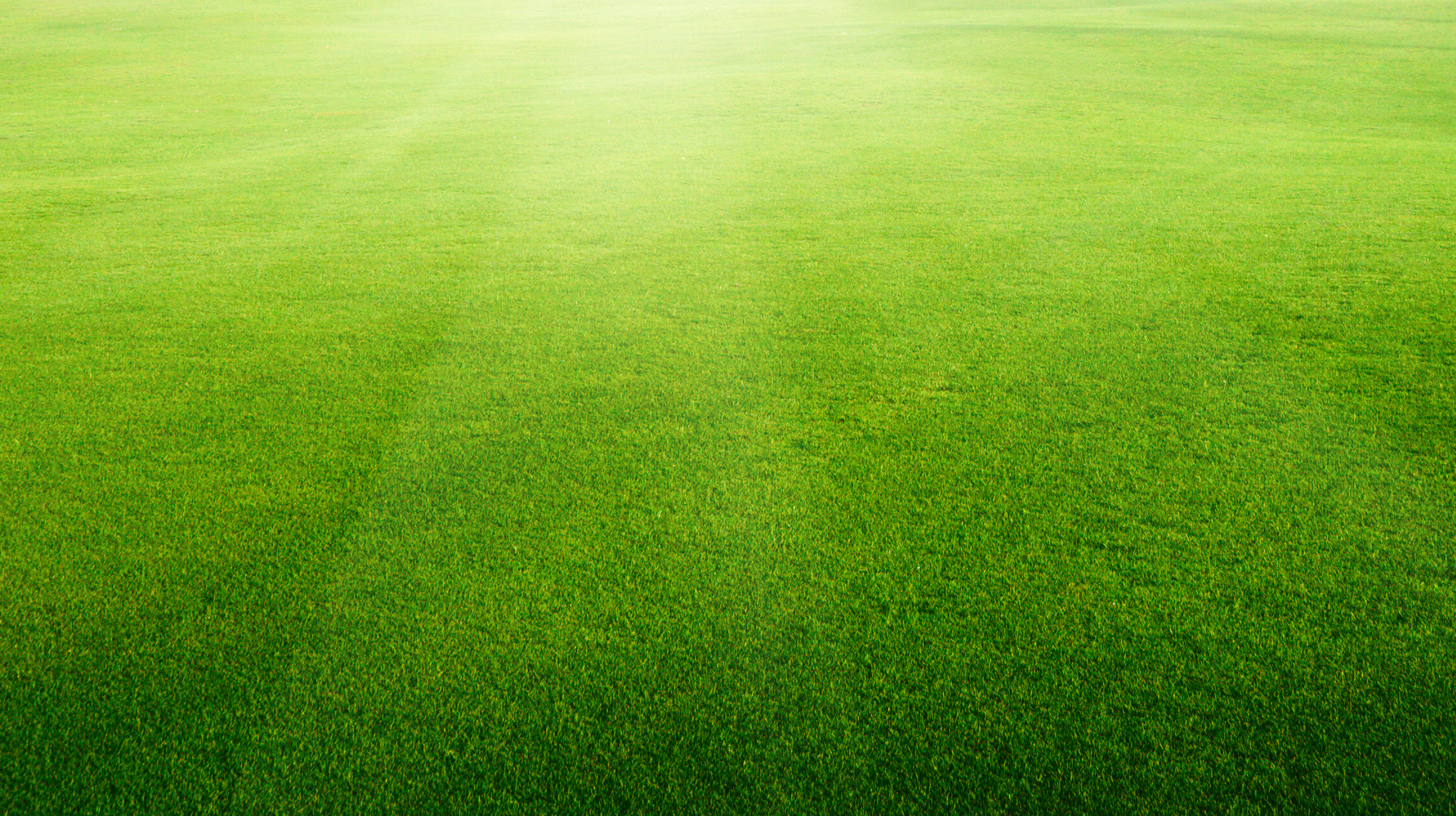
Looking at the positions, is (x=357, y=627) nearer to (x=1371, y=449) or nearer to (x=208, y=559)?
(x=208, y=559)

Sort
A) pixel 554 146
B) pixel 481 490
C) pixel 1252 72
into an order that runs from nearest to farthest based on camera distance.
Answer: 1. pixel 481 490
2. pixel 554 146
3. pixel 1252 72

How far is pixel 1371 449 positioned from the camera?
384cm

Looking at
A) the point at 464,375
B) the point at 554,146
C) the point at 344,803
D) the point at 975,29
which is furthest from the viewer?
the point at 975,29

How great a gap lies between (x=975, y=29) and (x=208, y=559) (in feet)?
72.7

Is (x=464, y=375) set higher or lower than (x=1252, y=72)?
lower

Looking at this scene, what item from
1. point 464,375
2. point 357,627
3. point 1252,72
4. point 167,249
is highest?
point 1252,72

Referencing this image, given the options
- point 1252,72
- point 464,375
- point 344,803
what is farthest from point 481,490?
point 1252,72

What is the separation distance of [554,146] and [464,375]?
7.79 metres

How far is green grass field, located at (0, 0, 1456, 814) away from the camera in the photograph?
2.46 meters

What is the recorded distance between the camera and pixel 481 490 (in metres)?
3.74

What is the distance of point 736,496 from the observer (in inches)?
145

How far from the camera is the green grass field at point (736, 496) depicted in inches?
Result: 96.8

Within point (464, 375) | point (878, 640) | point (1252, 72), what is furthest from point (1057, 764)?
point (1252, 72)

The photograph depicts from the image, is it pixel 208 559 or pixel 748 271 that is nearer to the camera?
pixel 208 559
